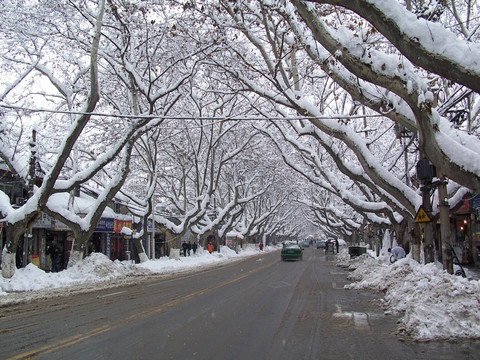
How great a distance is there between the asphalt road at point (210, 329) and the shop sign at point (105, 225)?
17.1 m

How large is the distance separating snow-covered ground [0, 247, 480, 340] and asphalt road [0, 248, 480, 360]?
0.43 metres

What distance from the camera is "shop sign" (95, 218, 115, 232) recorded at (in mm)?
29969

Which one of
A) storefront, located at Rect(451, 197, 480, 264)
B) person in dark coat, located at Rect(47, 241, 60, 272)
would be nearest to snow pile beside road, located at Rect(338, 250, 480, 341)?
storefront, located at Rect(451, 197, 480, 264)

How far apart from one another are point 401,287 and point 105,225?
78.1ft

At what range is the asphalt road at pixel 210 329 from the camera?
21.2ft

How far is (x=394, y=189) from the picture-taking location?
1625 cm

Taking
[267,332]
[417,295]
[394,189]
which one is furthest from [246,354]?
[394,189]

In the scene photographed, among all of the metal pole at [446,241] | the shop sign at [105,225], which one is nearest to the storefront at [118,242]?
the shop sign at [105,225]

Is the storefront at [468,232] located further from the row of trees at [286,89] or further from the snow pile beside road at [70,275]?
the snow pile beside road at [70,275]

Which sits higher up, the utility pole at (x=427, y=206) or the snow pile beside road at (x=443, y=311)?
the utility pole at (x=427, y=206)

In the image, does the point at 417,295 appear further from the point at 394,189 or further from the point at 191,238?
the point at 191,238

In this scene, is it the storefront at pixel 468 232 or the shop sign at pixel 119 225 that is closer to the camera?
the storefront at pixel 468 232

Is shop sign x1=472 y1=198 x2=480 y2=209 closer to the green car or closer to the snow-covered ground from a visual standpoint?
the snow-covered ground

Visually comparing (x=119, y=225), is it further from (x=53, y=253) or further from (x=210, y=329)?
(x=210, y=329)
